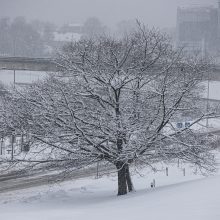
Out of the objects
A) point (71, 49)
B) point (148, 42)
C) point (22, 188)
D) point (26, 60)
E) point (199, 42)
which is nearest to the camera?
point (148, 42)

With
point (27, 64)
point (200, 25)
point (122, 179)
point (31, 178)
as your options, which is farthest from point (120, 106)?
point (200, 25)

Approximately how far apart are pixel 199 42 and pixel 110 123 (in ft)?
491

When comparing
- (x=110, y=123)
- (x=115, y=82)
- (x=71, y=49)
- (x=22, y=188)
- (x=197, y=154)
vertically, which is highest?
(x=71, y=49)

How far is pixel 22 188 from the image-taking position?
2875 centimetres

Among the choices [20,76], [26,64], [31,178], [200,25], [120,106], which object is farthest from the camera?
[200,25]

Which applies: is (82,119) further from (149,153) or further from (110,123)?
(149,153)

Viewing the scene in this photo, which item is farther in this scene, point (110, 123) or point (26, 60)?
point (26, 60)

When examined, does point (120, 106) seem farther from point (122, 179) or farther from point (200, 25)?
point (200, 25)

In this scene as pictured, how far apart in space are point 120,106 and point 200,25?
16239 centimetres

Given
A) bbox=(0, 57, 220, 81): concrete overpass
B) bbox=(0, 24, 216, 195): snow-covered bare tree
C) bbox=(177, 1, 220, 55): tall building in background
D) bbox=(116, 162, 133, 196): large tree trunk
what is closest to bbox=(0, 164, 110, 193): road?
bbox=(116, 162, 133, 196): large tree trunk

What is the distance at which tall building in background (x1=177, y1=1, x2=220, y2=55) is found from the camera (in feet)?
563

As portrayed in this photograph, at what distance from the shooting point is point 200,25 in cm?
17788

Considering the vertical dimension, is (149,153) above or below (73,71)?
below

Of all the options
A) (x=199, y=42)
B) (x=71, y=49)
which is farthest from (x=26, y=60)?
(x=199, y=42)
